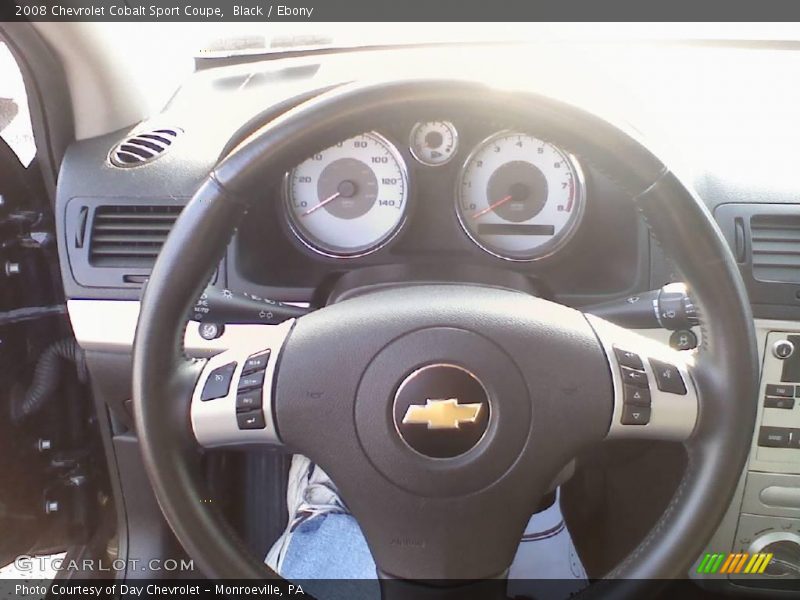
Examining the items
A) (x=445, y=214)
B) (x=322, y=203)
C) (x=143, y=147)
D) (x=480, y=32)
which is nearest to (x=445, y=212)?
(x=445, y=214)

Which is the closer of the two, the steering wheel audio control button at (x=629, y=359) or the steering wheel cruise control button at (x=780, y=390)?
the steering wheel audio control button at (x=629, y=359)

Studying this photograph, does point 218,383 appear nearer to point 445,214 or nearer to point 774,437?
point 445,214

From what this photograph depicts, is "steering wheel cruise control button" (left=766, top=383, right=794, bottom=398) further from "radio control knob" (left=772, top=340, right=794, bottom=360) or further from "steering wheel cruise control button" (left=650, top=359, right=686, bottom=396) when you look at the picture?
"steering wheel cruise control button" (left=650, top=359, right=686, bottom=396)

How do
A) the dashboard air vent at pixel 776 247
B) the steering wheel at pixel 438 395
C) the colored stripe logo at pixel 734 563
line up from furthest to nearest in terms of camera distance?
the colored stripe logo at pixel 734 563 → the dashboard air vent at pixel 776 247 → the steering wheel at pixel 438 395

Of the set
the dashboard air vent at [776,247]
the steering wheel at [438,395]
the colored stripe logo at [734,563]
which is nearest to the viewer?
the steering wheel at [438,395]

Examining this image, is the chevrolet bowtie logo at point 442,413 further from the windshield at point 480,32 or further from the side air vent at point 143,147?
the windshield at point 480,32

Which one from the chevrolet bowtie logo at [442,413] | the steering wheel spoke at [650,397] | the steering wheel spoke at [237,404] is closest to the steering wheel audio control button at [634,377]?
the steering wheel spoke at [650,397]

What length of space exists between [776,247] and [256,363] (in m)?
0.96

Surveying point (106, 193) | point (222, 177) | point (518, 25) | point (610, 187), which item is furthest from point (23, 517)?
point (518, 25)

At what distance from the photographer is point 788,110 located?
4.93 ft

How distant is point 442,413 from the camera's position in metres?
0.86

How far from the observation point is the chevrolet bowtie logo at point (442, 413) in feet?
2.82

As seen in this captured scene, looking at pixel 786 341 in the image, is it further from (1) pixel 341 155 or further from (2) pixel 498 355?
(1) pixel 341 155

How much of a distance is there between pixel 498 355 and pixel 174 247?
38cm
